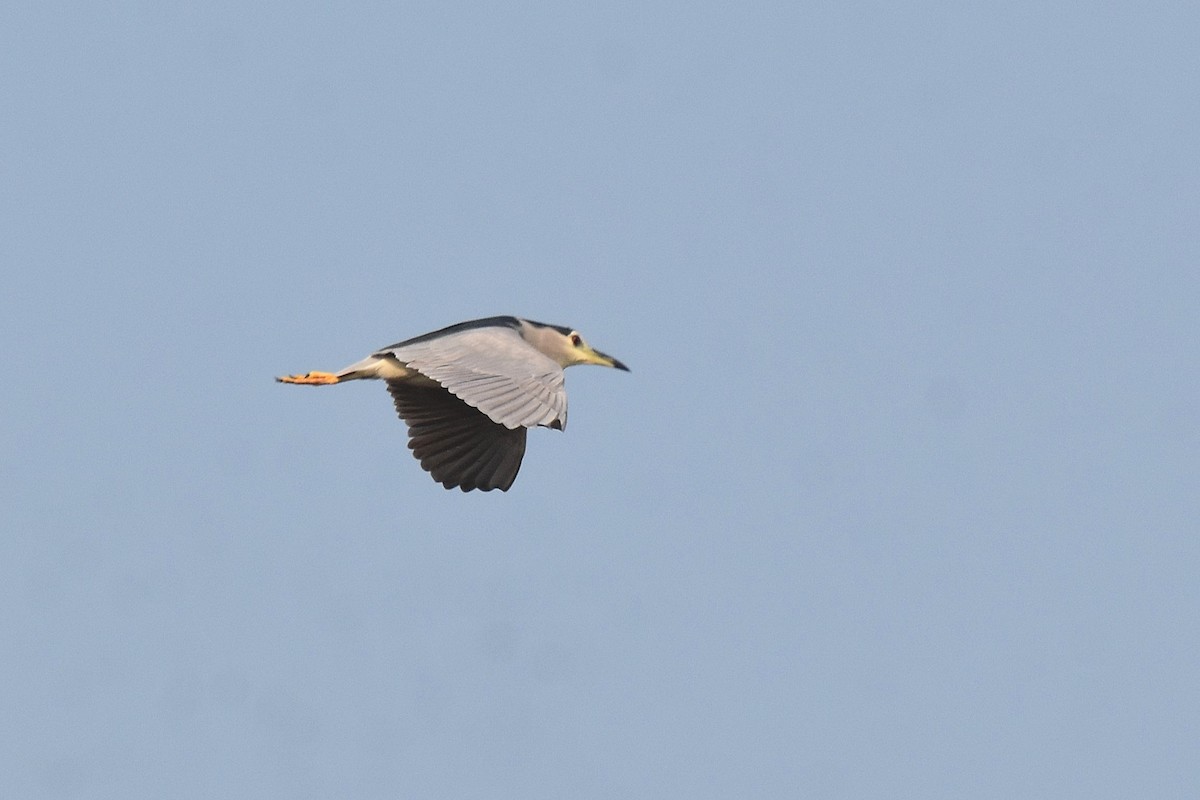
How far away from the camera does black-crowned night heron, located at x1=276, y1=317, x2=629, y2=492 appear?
1278 centimetres

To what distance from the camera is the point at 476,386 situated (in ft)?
42.6

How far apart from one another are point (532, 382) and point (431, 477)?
113 inches

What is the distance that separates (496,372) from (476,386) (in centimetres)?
29

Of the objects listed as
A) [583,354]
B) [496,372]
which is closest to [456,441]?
[583,354]

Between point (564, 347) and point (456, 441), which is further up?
point (564, 347)

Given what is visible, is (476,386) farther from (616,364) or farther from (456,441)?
(616,364)

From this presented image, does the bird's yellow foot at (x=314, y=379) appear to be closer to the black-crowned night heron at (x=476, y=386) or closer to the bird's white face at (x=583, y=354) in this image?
the black-crowned night heron at (x=476, y=386)

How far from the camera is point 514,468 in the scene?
15.5 m

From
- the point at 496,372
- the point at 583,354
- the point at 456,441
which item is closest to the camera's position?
the point at 496,372

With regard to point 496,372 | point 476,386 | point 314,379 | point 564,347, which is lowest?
point 476,386

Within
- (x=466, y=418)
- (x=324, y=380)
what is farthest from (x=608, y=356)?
(x=324, y=380)

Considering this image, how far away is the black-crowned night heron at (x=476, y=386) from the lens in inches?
503

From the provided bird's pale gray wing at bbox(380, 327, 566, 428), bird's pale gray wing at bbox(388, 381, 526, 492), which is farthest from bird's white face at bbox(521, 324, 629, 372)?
bird's pale gray wing at bbox(380, 327, 566, 428)

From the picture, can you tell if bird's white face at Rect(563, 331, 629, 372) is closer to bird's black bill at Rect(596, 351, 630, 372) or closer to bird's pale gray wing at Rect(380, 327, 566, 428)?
bird's black bill at Rect(596, 351, 630, 372)
